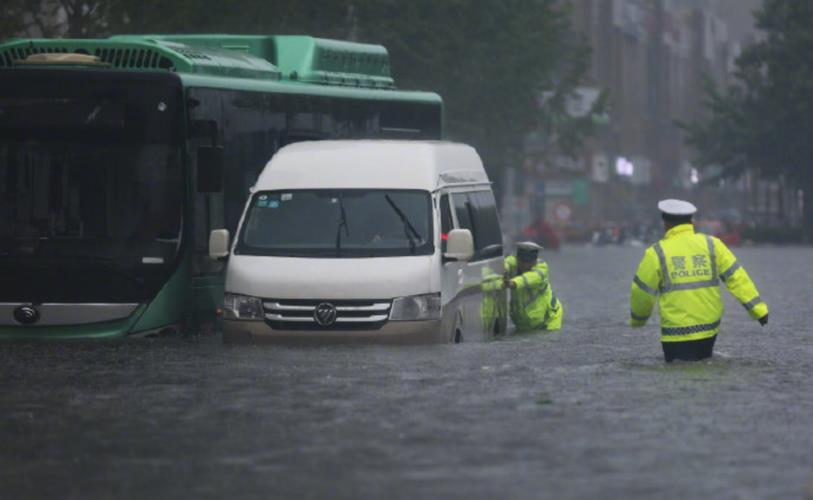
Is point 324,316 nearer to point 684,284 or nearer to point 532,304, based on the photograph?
point 684,284

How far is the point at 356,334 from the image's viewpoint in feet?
61.4

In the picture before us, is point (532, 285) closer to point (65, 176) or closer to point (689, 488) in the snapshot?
point (65, 176)

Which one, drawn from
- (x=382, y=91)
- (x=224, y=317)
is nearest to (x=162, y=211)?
(x=224, y=317)

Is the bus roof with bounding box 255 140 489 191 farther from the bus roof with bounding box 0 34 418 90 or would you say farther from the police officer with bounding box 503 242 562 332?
the police officer with bounding box 503 242 562 332

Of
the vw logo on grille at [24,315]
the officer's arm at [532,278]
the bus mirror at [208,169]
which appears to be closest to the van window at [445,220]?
the bus mirror at [208,169]

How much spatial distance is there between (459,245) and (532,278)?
3399 mm

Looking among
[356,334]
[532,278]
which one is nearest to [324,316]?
[356,334]

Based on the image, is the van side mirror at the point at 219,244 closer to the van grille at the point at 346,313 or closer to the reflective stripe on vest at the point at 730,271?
the van grille at the point at 346,313

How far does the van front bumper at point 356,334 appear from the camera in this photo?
61.5 feet

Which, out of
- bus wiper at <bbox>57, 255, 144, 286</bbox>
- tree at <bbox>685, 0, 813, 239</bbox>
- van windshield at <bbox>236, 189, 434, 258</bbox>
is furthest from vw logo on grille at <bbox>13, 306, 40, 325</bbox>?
tree at <bbox>685, 0, 813, 239</bbox>

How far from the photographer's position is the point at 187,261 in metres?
20.9

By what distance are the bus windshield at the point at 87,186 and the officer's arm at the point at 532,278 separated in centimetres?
345

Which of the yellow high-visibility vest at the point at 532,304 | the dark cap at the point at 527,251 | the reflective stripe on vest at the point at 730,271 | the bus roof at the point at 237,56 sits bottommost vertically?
the yellow high-visibility vest at the point at 532,304

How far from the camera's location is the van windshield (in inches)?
760
